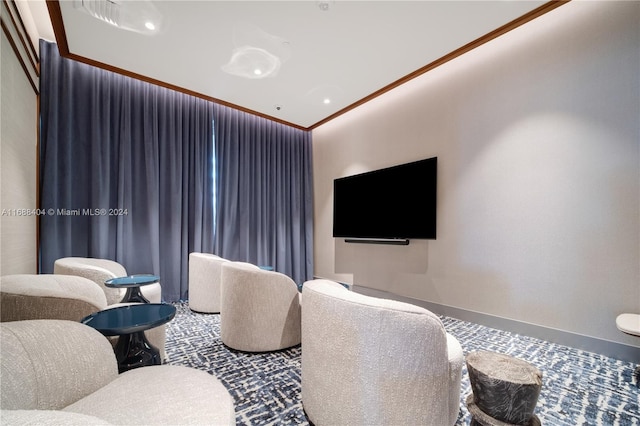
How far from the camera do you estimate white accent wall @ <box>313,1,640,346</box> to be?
7.50ft

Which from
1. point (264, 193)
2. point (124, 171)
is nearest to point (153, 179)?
point (124, 171)

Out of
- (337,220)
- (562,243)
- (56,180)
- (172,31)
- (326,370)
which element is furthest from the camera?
(337,220)

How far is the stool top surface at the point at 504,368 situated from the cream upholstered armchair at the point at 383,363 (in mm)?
92

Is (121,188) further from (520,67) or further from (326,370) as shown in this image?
(520,67)

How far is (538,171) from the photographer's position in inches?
106

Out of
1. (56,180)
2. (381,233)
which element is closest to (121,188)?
(56,180)

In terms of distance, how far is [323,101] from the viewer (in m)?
4.34

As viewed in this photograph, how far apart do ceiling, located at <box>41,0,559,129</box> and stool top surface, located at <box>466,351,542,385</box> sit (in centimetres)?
273

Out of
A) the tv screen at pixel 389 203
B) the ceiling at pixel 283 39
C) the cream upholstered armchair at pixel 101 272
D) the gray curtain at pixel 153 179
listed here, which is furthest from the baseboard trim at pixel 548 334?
the cream upholstered armchair at pixel 101 272

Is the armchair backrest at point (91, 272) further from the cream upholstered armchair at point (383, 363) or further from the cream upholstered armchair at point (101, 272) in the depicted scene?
the cream upholstered armchair at point (383, 363)

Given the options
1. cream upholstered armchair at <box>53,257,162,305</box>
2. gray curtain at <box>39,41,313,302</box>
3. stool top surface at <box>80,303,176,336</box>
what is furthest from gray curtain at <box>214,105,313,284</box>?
stool top surface at <box>80,303,176,336</box>

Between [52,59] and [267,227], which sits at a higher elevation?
[52,59]

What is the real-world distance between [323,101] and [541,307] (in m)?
3.76

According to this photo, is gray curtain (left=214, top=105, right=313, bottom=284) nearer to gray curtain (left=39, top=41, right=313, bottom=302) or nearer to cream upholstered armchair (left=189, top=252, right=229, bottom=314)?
gray curtain (left=39, top=41, right=313, bottom=302)
